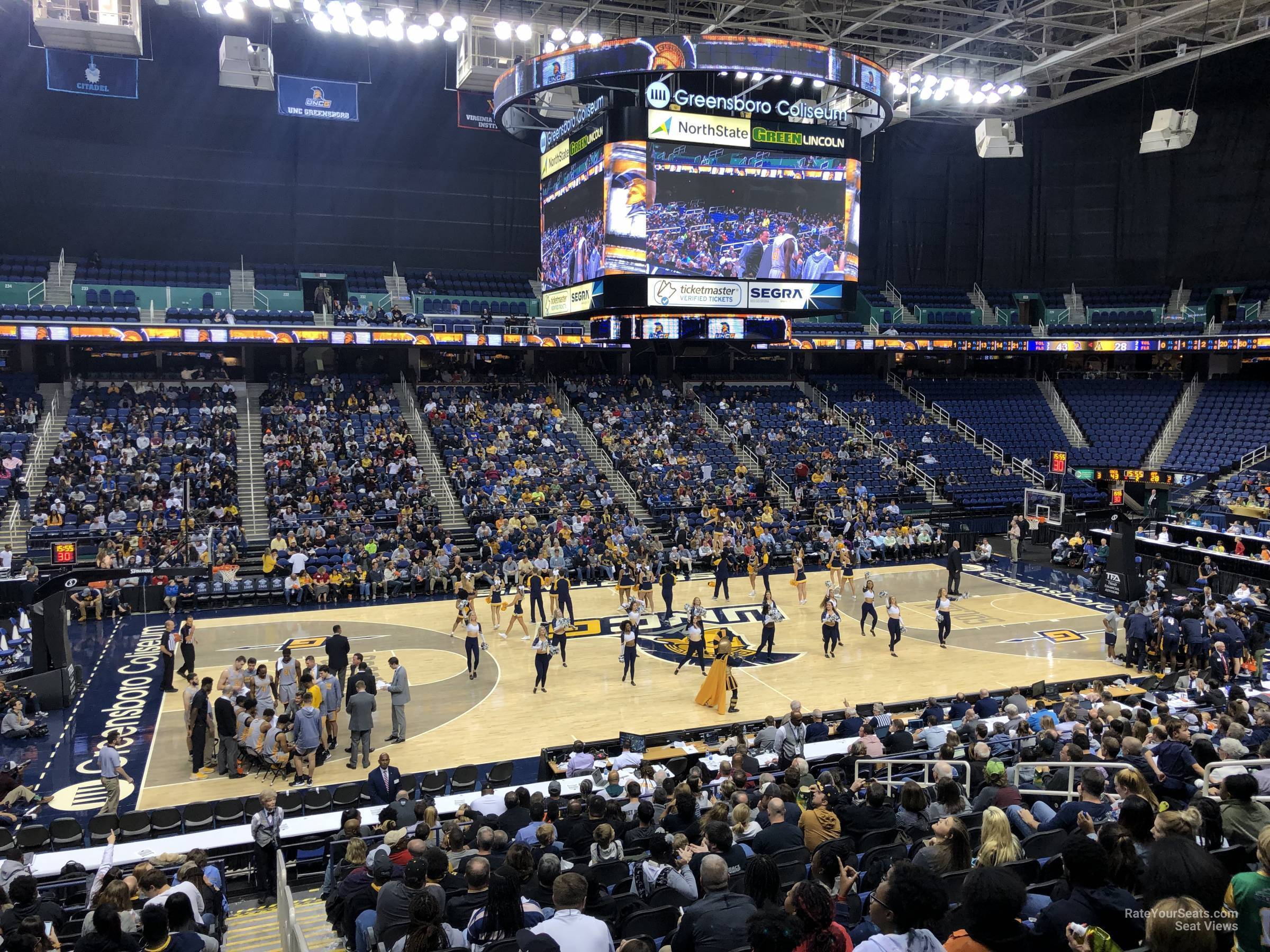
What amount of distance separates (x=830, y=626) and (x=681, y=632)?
3.99 m

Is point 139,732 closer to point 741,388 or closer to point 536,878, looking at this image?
point 536,878

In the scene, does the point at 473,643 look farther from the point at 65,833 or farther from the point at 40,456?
the point at 40,456

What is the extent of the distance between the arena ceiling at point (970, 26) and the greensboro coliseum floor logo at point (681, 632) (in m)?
17.5

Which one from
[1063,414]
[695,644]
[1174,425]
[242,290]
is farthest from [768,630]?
[1174,425]

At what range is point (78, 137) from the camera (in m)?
34.8

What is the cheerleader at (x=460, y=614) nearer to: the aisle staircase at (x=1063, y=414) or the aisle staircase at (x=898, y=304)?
the aisle staircase at (x=898, y=304)

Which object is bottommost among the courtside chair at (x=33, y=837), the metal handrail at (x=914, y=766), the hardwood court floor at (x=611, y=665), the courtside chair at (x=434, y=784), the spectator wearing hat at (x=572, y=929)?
the hardwood court floor at (x=611, y=665)

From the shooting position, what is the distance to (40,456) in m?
28.5

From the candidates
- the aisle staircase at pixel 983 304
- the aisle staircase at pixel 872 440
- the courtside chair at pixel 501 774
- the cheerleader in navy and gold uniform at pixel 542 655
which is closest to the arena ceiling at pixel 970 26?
the aisle staircase at pixel 983 304

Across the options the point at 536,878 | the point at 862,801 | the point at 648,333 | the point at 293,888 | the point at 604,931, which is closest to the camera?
the point at 604,931

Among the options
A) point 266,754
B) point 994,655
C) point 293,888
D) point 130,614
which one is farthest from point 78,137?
point 994,655

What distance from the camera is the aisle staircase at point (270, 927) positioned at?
8875 millimetres

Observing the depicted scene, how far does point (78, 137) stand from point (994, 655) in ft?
119

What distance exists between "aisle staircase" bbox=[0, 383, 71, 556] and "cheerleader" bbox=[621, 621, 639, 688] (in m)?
16.1
